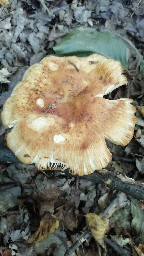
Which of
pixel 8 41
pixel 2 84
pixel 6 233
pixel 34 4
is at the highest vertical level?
pixel 34 4

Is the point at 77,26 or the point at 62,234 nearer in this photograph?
the point at 62,234

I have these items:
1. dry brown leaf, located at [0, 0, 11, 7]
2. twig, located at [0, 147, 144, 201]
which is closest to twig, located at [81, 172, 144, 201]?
twig, located at [0, 147, 144, 201]

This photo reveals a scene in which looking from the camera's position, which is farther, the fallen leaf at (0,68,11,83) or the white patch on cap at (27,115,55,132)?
the fallen leaf at (0,68,11,83)

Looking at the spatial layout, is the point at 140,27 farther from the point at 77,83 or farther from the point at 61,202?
the point at 61,202

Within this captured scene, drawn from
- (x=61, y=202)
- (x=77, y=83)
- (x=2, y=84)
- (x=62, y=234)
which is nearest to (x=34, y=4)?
(x=2, y=84)

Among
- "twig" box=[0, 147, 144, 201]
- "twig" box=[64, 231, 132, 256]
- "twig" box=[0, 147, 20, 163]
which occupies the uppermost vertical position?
"twig" box=[0, 147, 20, 163]

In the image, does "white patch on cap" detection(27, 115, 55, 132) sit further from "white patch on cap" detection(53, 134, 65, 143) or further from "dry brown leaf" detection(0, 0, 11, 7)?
"dry brown leaf" detection(0, 0, 11, 7)

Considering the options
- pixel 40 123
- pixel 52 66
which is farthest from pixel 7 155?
pixel 52 66
